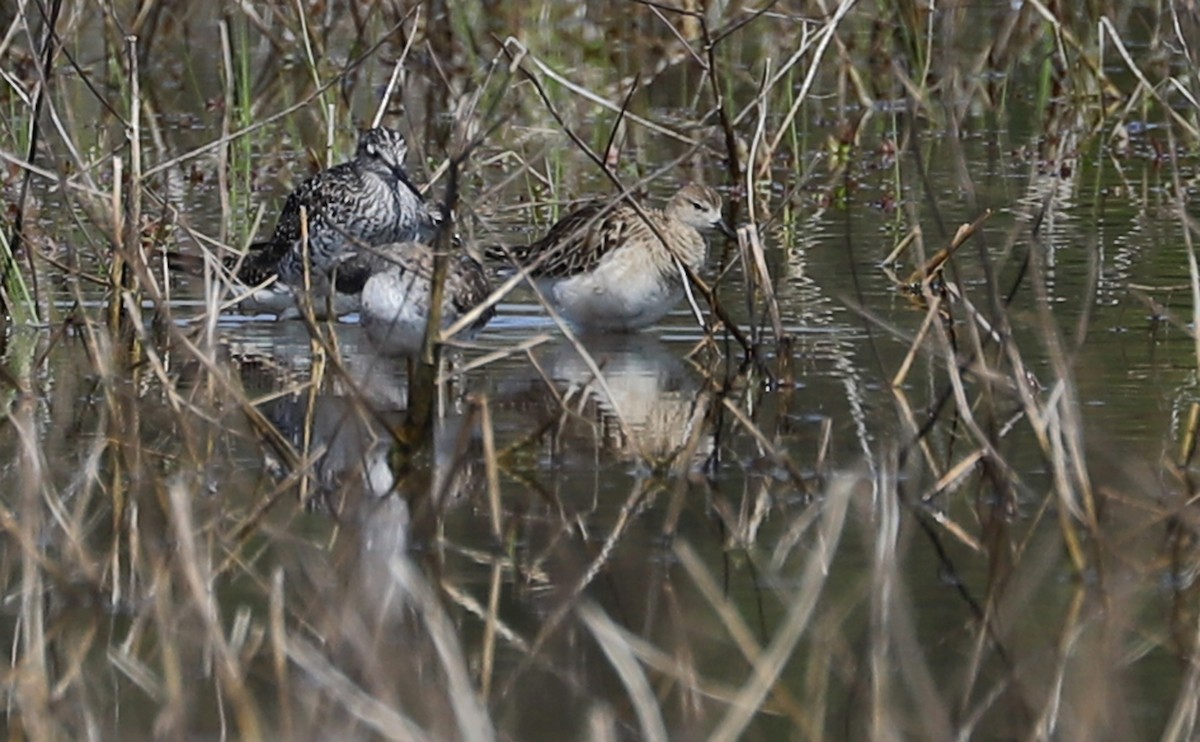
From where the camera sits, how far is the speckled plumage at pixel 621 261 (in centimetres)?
840

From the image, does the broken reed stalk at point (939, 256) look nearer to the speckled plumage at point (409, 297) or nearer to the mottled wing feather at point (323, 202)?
the speckled plumage at point (409, 297)

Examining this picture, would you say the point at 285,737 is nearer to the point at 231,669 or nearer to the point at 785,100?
the point at 231,669

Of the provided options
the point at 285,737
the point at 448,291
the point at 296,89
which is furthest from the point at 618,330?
the point at 296,89

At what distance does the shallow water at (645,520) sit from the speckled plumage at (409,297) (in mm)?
135

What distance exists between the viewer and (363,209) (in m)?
9.15

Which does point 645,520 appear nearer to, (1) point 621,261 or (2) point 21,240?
(2) point 21,240

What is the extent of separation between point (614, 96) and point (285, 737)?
372 inches

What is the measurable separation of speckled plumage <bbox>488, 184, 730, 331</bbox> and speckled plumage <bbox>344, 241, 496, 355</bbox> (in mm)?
302

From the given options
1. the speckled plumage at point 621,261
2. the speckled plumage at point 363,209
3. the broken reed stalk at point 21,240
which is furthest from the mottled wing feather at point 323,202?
the broken reed stalk at point 21,240

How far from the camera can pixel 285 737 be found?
151 inches

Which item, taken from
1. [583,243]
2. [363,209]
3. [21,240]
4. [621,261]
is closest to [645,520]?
[21,240]

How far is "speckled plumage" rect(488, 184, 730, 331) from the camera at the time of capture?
8.40 m

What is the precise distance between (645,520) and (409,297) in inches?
93.7

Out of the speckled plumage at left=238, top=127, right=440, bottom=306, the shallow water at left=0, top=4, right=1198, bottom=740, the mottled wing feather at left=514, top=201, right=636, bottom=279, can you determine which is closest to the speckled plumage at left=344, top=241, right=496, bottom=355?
the shallow water at left=0, top=4, right=1198, bottom=740
